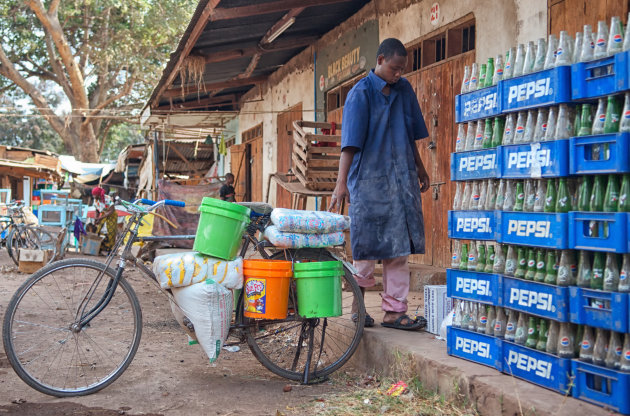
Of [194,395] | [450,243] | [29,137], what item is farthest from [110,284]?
[29,137]

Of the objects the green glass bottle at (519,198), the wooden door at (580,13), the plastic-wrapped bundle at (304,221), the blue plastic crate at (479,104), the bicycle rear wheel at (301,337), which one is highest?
the wooden door at (580,13)

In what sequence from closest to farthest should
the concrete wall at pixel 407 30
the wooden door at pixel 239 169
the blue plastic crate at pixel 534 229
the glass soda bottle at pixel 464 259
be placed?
1. the blue plastic crate at pixel 534 229
2. the glass soda bottle at pixel 464 259
3. the concrete wall at pixel 407 30
4. the wooden door at pixel 239 169

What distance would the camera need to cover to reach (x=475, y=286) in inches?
133

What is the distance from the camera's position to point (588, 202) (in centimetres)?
275

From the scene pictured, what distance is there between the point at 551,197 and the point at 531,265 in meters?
0.35

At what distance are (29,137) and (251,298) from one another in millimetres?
47370

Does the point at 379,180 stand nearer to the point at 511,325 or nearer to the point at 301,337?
the point at 301,337

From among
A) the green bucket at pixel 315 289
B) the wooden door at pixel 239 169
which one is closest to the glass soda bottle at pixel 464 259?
the green bucket at pixel 315 289

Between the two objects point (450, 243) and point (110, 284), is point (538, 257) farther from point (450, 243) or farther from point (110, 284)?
point (450, 243)

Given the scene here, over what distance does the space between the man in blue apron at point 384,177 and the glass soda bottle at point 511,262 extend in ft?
3.54

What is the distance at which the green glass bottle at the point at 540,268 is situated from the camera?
117 inches

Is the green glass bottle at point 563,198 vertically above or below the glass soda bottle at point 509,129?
below

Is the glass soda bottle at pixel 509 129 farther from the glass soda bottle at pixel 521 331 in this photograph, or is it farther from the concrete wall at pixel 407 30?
the concrete wall at pixel 407 30

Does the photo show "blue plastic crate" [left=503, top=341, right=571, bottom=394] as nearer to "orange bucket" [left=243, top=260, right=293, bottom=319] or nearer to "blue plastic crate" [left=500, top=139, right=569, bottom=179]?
"blue plastic crate" [left=500, top=139, right=569, bottom=179]
